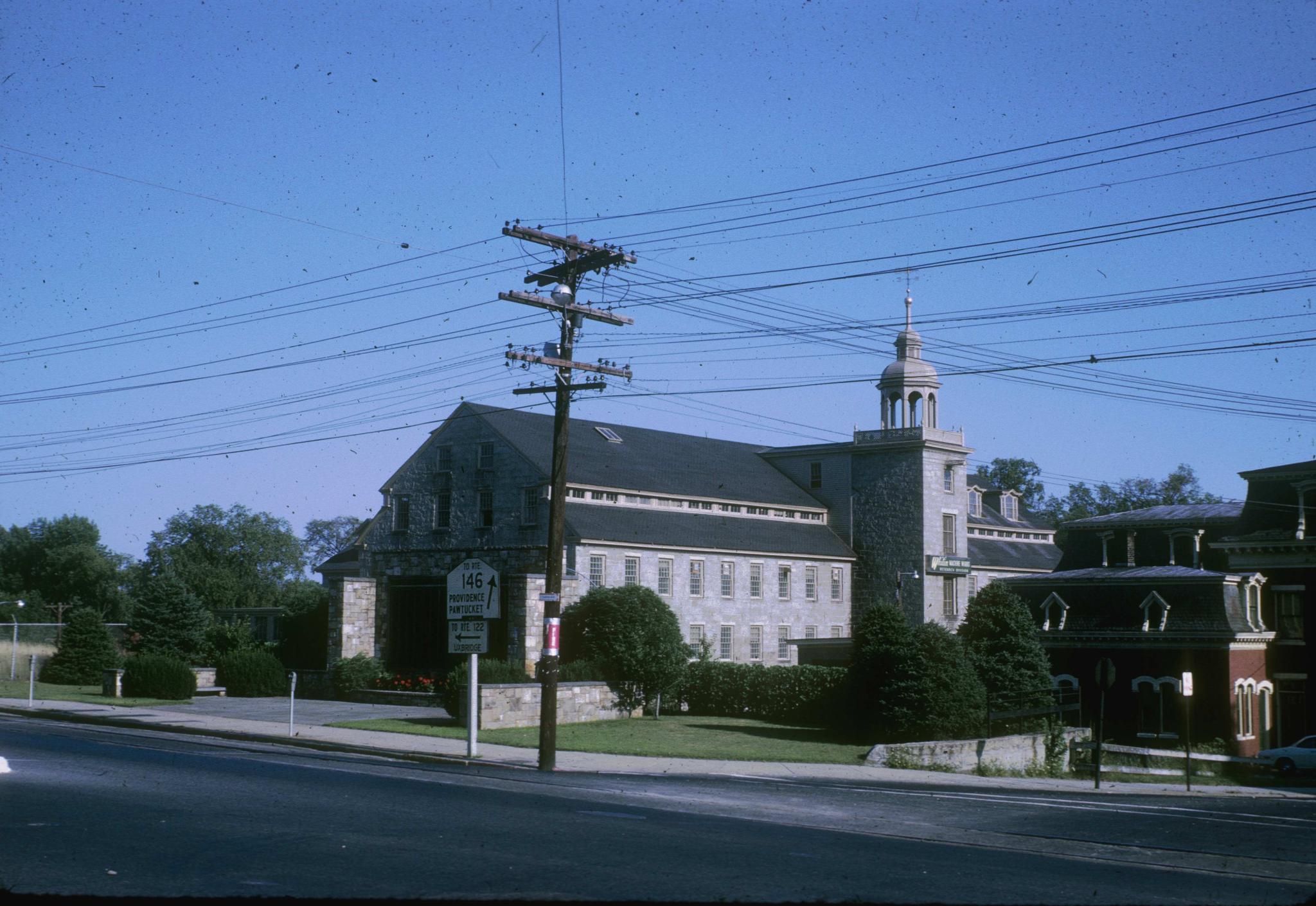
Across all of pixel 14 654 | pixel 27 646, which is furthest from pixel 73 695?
pixel 27 646

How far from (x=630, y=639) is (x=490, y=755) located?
15704 mm

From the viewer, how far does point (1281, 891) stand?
12281mm

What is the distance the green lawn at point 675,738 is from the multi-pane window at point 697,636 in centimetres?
1119

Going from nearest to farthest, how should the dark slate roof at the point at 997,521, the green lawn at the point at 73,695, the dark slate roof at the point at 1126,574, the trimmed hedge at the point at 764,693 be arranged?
the green lawn at the point at 73,695
the trimmed hedge at the point at 764,693
the dark slate roof at the point at 1126,574
the dark slate roof at the point at 997,521

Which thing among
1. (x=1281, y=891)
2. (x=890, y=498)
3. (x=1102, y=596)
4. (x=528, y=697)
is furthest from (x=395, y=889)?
(x=890, y=498)

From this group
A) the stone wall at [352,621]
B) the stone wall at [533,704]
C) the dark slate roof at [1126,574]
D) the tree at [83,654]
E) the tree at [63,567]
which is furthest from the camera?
the tree at [63,567]

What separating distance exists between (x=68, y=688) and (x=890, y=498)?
38741mm

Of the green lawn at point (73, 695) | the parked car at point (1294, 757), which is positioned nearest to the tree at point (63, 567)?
the green lawn at point (73, 695)

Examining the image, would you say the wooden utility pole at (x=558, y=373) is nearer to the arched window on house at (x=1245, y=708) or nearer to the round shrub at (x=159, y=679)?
the round shrub at (x=159, y=679)

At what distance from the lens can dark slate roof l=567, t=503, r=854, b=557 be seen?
50.6 m

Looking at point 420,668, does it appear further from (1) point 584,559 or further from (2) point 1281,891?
(2) point 1281,891

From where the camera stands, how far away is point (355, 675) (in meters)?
45.5

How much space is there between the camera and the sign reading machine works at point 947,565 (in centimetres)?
6225

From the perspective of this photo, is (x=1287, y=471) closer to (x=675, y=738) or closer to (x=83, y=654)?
(x=675, y=738)
